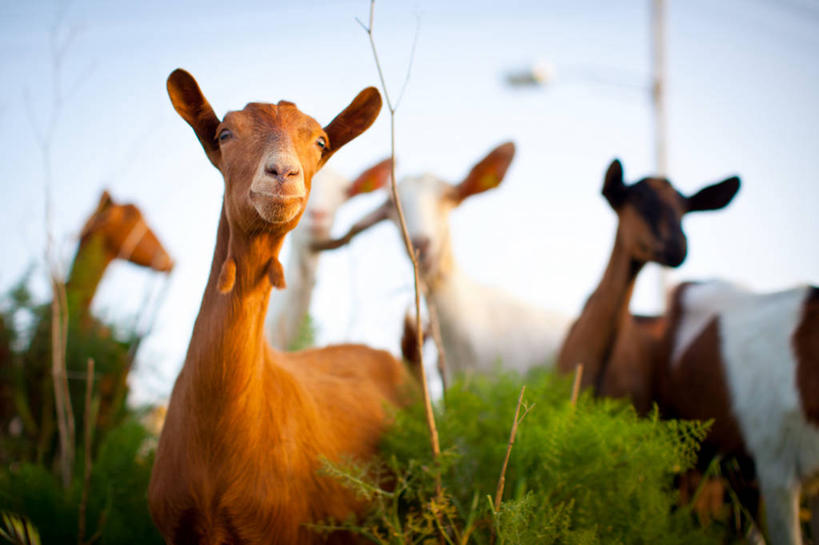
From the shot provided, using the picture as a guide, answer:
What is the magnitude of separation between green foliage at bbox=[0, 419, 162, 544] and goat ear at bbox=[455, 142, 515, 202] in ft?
8.28

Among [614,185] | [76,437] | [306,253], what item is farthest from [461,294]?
[76,437]

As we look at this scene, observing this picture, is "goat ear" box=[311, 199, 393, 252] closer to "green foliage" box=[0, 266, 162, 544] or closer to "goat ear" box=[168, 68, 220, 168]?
"green foliage" box=[0, 266, 162, 544]

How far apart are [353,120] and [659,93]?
599 cm

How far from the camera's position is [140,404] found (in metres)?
3.80

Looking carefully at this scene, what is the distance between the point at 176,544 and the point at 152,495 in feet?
0.53

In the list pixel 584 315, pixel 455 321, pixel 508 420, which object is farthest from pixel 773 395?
pixel 455 321

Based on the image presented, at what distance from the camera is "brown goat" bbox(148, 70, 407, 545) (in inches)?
68.1

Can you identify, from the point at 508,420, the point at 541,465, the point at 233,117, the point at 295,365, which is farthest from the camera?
the point at 295,365

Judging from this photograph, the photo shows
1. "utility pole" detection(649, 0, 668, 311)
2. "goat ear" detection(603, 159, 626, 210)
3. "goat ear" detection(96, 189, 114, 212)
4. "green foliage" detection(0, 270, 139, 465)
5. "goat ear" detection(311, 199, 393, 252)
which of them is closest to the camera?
"goat ear" detection(603, 159, 626, 210)

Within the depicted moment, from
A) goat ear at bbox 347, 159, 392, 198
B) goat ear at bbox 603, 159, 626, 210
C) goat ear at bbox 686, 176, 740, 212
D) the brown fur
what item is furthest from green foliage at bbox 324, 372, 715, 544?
goat ear at bbox 347, 159, 392, 198

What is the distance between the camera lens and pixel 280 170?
162 cm

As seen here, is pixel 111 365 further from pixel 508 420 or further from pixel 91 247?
pixel 508 420

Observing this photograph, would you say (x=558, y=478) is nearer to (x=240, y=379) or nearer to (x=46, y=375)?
(x=240, y=379)

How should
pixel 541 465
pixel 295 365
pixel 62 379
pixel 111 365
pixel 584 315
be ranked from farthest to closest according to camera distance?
pixel 111 365 → pixel 584 315 → pixel 62 379 → pixel 295 365 → pixel 541 465
